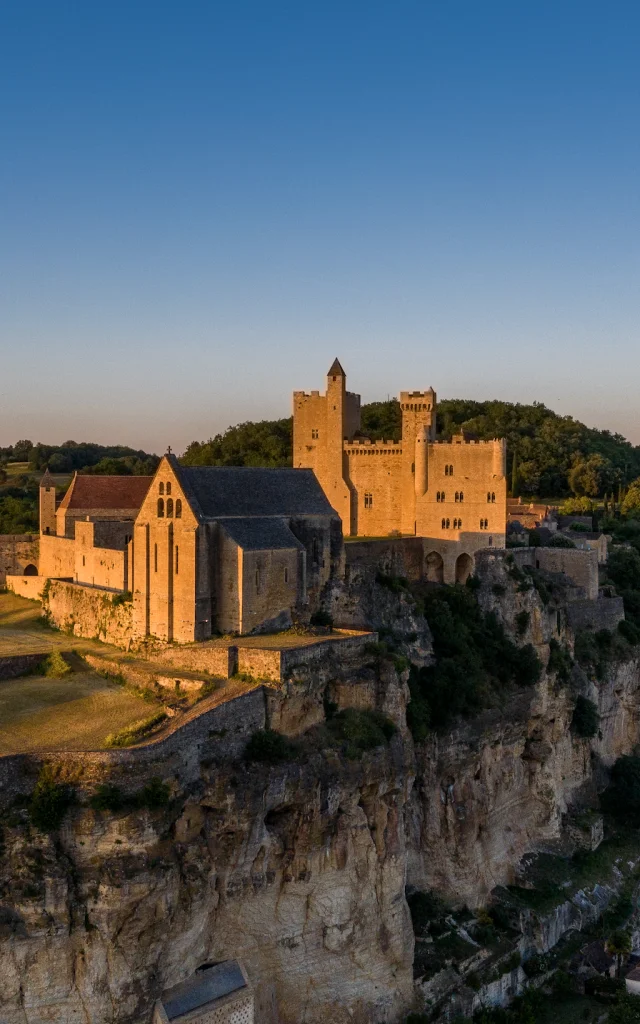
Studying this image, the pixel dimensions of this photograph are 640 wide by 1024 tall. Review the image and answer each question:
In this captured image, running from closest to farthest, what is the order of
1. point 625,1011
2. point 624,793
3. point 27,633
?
point 625,1011
point 27,633
point 624,793

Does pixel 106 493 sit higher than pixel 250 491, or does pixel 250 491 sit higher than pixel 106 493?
pixel 250 491

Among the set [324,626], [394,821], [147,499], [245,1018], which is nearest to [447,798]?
[394,821]

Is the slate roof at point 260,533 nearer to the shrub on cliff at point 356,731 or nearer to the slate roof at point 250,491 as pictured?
Result: the slate roof at point 250,491

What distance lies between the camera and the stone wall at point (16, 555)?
151 feet

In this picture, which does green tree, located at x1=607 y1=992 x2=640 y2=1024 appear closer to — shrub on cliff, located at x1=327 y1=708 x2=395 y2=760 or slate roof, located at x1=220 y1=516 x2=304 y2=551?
shrub on cliff, located at x1=327 y1=708 x2=395 y2=760

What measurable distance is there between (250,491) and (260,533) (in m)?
2.59

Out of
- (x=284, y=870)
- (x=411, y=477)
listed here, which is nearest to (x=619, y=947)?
(x=284, y=870)

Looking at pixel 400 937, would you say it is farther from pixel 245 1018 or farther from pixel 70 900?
pixel 70 900

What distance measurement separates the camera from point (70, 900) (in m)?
23.1

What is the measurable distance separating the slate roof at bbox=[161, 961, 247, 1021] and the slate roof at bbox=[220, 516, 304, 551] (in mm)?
12442

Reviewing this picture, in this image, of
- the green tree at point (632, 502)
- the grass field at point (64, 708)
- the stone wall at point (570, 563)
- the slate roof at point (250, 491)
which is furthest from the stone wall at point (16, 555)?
the green tree at point (632, 502)

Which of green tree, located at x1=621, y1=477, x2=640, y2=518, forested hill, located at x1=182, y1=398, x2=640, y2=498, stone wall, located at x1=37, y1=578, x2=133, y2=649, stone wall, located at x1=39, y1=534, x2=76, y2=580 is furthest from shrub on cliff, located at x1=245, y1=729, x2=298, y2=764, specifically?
green tree, located at x1=621, y1=477, x2=640, y2=518

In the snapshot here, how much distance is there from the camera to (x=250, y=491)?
3453cm

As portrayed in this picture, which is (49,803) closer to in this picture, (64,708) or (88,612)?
(64,708)
